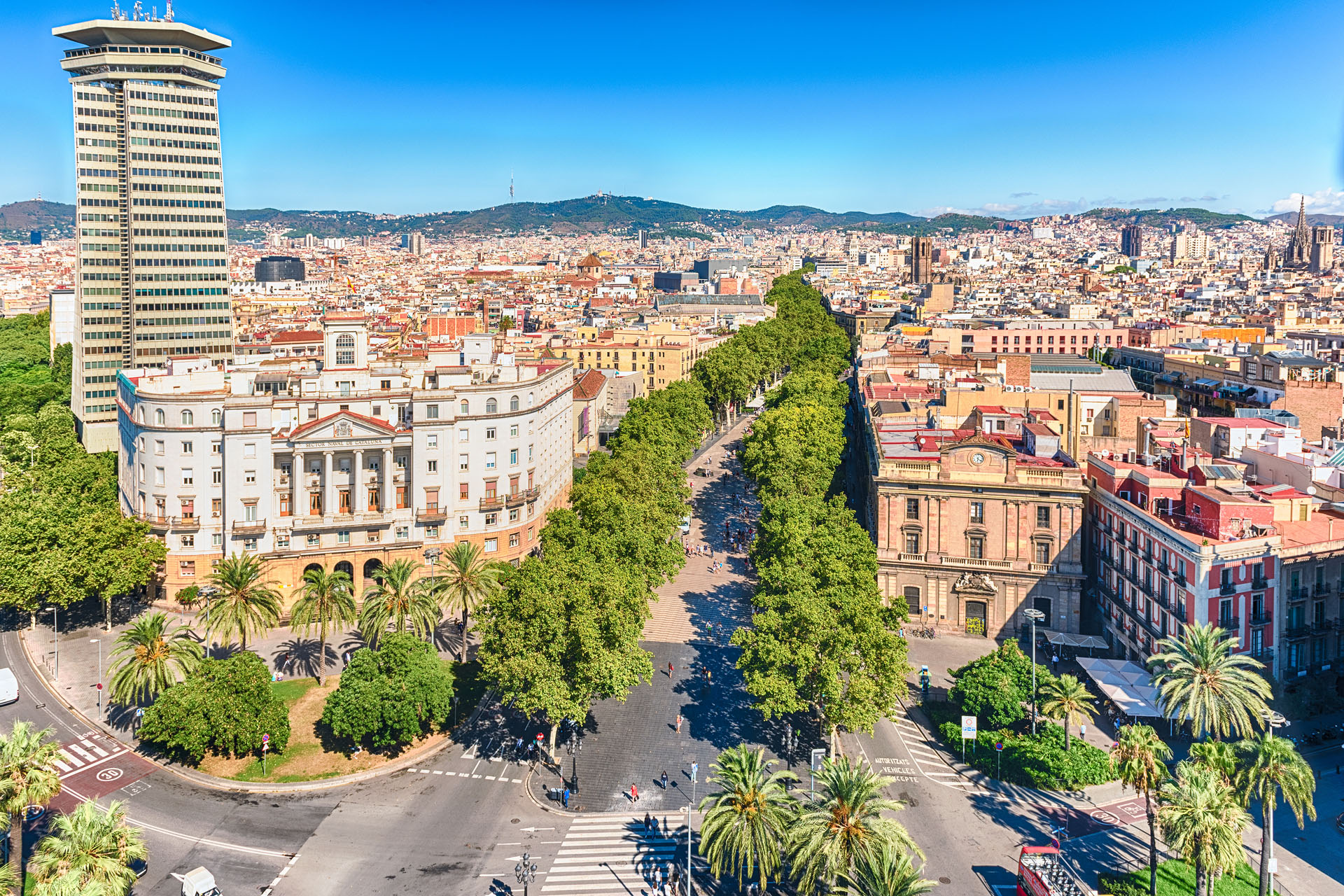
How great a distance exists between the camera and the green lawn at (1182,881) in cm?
3912

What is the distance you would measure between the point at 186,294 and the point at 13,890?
312 ft

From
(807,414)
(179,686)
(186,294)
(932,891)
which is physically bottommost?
(932,891)

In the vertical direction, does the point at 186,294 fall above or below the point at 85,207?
below

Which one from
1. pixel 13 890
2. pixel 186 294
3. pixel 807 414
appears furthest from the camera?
pixel 186 294

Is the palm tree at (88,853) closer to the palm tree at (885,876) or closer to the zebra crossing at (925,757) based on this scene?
the palm tree at (885,876)

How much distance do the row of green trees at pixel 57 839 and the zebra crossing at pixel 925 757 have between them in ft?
119

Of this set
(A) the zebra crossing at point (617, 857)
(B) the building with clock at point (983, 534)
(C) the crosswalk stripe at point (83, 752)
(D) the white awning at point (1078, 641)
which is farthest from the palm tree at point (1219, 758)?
(C) the crosswalk stripe at point (83, 752)

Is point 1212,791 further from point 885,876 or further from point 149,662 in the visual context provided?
point 149,662

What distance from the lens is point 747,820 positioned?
36.2 m

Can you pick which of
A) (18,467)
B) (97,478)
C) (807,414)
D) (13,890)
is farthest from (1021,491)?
(18,467)

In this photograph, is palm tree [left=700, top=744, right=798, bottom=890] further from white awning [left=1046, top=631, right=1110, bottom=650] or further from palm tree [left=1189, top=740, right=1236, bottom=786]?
white awning [left=1046, top=631, right=1110, bottom=650]

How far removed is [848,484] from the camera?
10819 cm

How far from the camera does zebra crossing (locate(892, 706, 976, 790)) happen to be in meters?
48.8

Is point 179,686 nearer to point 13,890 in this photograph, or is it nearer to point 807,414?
point 13,890
